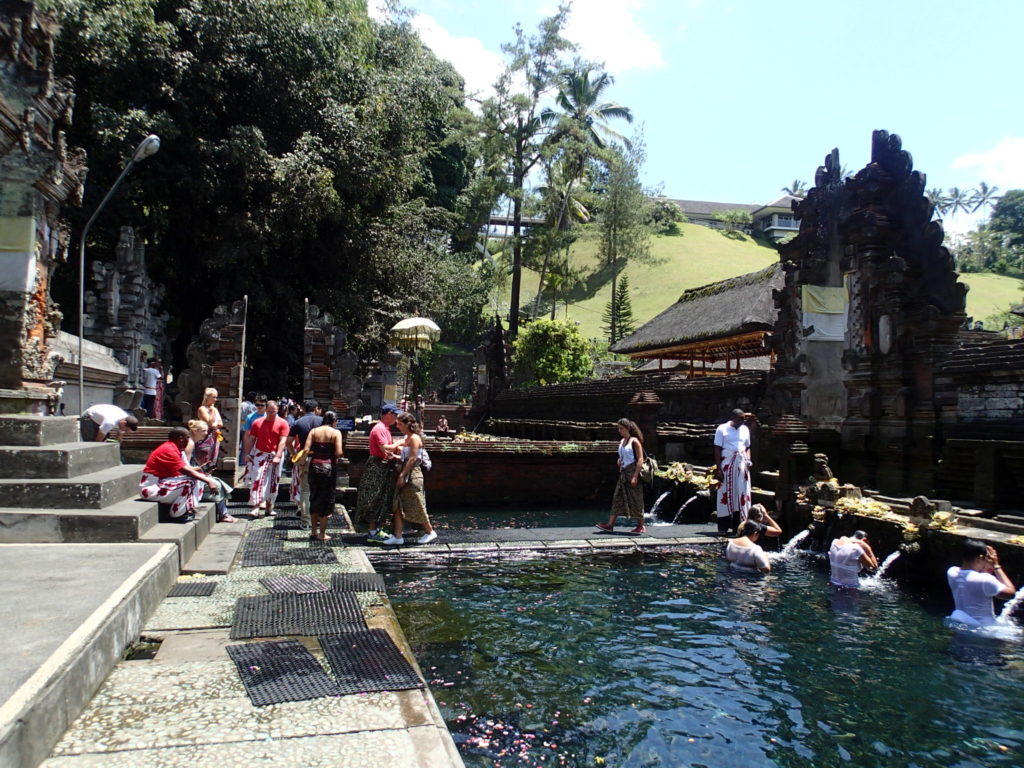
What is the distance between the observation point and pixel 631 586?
845cm

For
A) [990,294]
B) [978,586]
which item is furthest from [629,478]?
[990,294]

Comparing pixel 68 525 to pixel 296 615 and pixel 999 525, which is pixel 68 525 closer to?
pixel 296 615

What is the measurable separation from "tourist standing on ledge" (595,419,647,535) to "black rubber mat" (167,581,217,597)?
240 inches

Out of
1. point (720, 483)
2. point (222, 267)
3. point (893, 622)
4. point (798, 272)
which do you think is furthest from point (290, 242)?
point (893, 622)

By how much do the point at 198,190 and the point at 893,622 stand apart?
75.4ft

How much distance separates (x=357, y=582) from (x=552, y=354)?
27.6 meters

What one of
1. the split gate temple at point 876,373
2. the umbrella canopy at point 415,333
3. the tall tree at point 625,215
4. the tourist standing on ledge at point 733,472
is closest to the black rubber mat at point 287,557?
the tourist standing on ledge at point 733,472

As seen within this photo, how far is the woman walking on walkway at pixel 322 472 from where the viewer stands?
894 cm

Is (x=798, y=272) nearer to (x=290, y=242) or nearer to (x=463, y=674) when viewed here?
(x=463, y=674)

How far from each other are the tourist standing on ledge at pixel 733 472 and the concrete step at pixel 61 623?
7544 millimetres

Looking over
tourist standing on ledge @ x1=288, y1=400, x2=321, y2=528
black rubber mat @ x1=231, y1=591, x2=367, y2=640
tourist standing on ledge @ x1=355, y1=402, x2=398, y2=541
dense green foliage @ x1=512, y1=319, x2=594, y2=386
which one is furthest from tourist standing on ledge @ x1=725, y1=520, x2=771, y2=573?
dense green foliage @ x1=512, y1=319, x2=594, y2=386

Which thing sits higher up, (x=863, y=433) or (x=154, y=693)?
(x=863, y=433)

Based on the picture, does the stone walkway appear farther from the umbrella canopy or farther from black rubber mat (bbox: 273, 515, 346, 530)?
the umbrella canopy

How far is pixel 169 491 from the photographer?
735 centimetres
